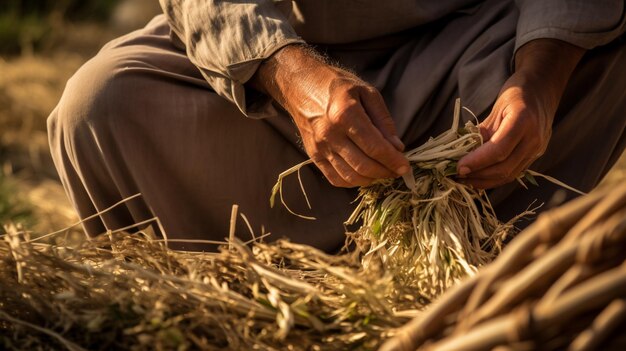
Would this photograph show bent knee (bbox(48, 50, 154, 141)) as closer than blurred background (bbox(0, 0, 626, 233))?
Yes

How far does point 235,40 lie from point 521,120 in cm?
50

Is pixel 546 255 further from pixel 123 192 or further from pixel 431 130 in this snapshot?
pixel 123 192

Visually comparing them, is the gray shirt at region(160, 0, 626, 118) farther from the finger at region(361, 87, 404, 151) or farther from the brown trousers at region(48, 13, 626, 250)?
the finger at region(361, 87, 404, 151)

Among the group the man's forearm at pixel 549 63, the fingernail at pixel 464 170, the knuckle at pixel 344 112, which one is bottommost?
the fingernail at pixel 464 170

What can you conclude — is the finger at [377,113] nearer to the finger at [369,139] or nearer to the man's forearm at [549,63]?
the finger at [369,139]

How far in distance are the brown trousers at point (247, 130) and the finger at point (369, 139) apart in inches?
13.2

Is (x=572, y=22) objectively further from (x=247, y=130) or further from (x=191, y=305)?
(x=191, y=305)

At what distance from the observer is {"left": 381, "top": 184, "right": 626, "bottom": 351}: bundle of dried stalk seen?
806 millimetres

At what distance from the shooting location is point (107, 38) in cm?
573

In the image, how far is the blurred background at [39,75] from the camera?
257 cm

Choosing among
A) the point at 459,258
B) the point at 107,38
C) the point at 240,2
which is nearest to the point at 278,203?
the point at 240,2

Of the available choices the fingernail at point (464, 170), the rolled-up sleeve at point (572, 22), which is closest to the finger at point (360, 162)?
the fingernail at point (464, 170)

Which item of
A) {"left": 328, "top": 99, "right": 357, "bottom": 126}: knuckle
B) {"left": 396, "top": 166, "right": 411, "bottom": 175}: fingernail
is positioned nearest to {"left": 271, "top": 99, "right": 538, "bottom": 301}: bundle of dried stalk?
{"left": 396, "top": 166, "right": 411, "bottom": 175}: fingernail

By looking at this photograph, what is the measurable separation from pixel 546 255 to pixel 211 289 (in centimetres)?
45
